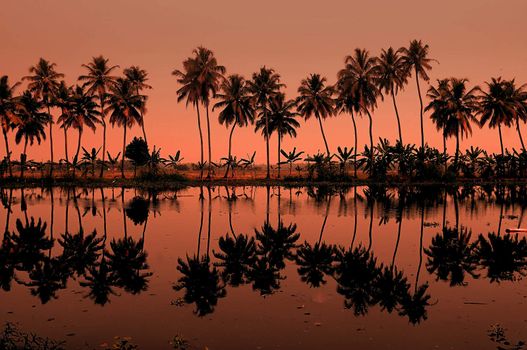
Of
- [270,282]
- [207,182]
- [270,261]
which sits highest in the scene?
[207,182]

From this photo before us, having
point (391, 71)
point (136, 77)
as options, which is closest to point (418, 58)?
point (391, 71)

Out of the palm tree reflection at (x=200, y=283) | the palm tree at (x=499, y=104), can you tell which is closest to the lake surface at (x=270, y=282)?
the palm tree reflection at (x=200, y=283)

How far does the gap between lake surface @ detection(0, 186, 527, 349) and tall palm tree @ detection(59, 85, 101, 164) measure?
50283 mm

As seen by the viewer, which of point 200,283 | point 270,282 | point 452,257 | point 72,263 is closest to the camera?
point 200,283

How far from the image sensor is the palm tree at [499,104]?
76125 millimetres

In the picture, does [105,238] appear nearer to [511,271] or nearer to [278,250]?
[278,250]

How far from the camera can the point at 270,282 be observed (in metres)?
14.9

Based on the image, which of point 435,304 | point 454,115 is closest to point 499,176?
point 454,115

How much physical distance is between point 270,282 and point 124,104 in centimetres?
6384

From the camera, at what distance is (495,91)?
76688mm

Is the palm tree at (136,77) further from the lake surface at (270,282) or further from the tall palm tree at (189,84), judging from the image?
the lake surface at (270,282)

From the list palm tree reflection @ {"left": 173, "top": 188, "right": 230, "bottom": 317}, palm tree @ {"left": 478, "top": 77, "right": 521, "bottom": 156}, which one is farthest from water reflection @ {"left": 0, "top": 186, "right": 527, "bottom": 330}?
palm tree @ {"left": 478, "top": 77, "right": 521, "bottom": 156}

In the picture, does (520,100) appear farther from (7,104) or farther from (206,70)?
(7,104)

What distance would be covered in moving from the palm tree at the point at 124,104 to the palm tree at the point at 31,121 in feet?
36.8
